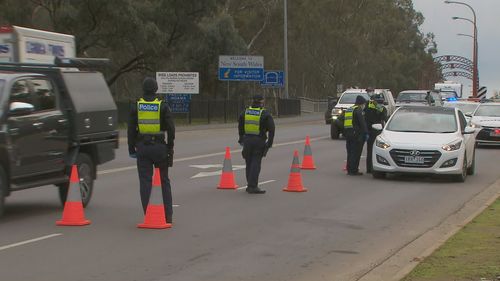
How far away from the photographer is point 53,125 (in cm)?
1066

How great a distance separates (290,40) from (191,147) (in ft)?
167

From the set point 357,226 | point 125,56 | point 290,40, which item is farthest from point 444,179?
point 290,40

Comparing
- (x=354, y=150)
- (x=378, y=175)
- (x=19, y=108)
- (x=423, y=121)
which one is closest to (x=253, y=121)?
(x=354, y=150)

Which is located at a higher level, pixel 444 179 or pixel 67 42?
pixel 67 42

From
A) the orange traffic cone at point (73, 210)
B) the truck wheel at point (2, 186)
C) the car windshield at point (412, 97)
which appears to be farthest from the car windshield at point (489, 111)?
the truck wheel at point (2, 186)

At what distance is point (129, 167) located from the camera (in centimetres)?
1792

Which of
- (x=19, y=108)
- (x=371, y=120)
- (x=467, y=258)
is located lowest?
(x=467, y=258)

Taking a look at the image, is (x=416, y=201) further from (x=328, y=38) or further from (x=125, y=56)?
(x=328, y=38)

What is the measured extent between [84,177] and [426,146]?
732 centimetres

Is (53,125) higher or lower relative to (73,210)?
higher

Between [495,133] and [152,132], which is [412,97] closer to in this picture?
[495,133]

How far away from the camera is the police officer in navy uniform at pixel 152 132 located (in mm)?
9656

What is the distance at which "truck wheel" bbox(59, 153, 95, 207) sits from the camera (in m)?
11.2

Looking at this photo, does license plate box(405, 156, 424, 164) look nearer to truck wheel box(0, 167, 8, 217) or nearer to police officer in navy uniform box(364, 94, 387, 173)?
police officer in navy uniform box(364, 94, 387, 173)
